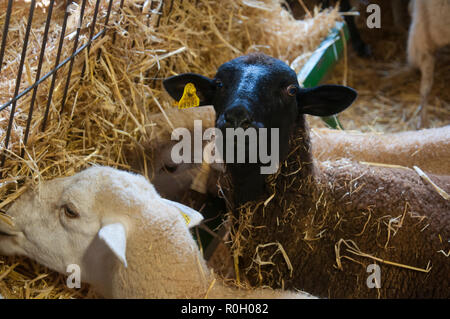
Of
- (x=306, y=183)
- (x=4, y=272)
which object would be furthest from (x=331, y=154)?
(x=4, y=272)

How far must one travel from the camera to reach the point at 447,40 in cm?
431

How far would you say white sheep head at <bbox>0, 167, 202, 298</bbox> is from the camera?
1811 mm

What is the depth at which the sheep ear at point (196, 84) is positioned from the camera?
7.82 ft

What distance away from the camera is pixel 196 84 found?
2.42 meters

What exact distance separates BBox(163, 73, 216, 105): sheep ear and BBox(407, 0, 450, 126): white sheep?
2.90 m

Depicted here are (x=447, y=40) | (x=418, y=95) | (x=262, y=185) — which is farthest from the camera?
(x=418, y=95)

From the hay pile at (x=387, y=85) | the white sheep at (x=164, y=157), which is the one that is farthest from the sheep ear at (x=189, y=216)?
the hay pile at (x=387, y=85)

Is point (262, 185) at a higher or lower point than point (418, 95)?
higher

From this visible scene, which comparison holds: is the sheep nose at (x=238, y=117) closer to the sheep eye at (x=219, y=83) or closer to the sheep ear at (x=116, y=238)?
the sheep eye at (x=219, y=83)

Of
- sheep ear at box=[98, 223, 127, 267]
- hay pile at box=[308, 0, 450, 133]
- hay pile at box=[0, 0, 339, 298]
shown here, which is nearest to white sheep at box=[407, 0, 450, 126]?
hay pile at box=[308, 0, 450, 133]

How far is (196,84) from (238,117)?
1.98ft

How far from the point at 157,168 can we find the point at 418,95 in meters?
3.47

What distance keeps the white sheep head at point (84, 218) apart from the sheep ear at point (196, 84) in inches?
26.3
